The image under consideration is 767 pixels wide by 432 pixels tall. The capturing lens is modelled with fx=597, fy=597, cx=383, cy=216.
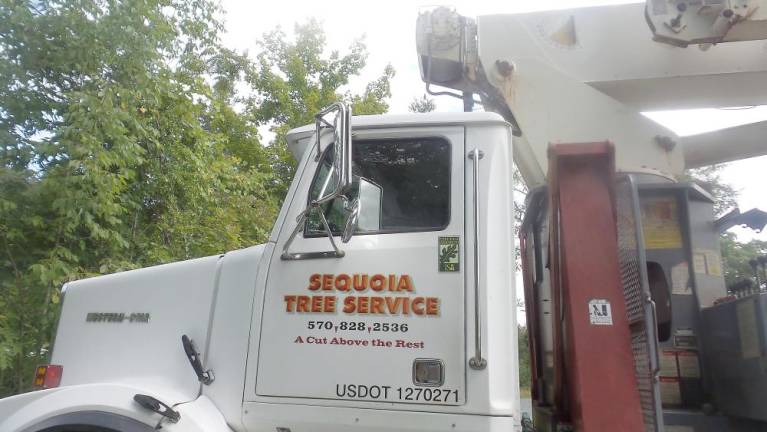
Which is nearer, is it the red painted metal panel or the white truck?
the white truck

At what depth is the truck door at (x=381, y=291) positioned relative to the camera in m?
2.64

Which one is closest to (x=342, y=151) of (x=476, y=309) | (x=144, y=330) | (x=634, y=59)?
(x=476, y=309)

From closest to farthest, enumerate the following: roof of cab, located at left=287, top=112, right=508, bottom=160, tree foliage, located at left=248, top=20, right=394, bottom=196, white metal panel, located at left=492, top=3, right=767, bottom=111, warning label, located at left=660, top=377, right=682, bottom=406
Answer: roof of cab, located at left=287, top=112, right=508, bottom=160
warning label, located at left=660, top=377, right=682, bottom=406
white metal panel, located at left=492, top=3, right=767, bottom=111
tree foliage, located at left=248, top=20, right=394, bottom=196

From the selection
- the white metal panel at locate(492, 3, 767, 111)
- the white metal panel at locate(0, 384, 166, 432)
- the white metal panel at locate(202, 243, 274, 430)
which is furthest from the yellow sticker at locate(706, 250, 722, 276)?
the white metal panel at locate(0, 384, 166, 432)

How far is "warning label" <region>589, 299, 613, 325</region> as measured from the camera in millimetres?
2885

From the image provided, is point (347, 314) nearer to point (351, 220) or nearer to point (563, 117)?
point (351, 220)

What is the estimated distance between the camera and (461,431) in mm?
2520

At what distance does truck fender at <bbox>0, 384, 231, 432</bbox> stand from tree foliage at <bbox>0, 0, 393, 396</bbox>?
8.24 ft

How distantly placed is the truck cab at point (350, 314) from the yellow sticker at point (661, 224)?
3.29 ft

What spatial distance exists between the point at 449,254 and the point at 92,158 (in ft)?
13.5

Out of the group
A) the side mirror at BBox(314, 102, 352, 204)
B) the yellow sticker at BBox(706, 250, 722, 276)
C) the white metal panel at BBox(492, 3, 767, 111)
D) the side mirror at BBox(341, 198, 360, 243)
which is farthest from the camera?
the white metal panel at BBox(492, 3, 767, 111)

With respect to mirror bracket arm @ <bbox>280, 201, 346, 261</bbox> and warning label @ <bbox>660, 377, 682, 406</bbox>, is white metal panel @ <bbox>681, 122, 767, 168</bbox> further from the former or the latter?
mirror bracket arm @ <bbox>280, 201, 346, 261</bbox>

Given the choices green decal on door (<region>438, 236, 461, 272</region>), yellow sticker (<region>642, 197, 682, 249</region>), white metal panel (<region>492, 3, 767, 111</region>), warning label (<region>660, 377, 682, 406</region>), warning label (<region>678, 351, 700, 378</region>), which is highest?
white metal panel (<region>492, 3, 767, 111</region>)

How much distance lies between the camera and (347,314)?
109 inches
